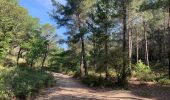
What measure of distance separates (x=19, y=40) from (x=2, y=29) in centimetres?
2170

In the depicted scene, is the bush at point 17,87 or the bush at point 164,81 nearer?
the bush at point 17,87

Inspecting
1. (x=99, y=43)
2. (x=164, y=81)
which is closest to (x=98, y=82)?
(x=99, y=43)

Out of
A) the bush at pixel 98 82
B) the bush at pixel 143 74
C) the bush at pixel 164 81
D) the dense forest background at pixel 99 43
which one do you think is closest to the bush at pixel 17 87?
the dense forest background at pixel 99 43

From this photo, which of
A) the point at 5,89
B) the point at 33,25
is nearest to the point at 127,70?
the point at 5,89

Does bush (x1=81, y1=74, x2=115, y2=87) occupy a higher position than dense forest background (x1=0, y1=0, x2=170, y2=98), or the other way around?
dense forest background (x1=0, y1=0, x2=170, y2=98)

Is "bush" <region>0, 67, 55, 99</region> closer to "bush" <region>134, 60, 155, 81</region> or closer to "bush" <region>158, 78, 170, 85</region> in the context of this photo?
"bush" <region>134, 60, 155, 81</region>

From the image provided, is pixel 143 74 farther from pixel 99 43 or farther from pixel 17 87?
pixel 17 87

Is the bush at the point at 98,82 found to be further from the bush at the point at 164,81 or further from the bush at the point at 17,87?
the bush at the point at 17,87

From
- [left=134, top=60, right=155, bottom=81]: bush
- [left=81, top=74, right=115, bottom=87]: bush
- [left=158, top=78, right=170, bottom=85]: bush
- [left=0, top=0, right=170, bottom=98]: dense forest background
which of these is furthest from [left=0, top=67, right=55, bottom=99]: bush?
[left=158, top=78, right=170, bottom=85]: bush

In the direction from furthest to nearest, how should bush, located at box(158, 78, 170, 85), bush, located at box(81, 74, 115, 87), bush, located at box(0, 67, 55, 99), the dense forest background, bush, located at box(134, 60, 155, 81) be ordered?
bush, located at box(134, 60, 155, 81), bush, located at box(158, 78, 170, 85), bush, located at box(81, 74, 115, 87), the dense forest background, bush, located at box(0, 67, 55, 99)

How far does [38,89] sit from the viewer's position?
64.1 ft

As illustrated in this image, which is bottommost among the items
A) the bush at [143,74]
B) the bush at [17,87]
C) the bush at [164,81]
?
the bush at [17,87]

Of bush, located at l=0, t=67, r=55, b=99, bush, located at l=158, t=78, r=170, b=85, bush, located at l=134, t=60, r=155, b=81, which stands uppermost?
bush, located at l=134, t=60, r=155, b=81

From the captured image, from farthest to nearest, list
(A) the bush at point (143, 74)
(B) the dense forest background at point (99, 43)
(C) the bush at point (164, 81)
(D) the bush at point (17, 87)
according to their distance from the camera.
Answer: (A) the bush at point (143, 74) → (C) the bush at point (164, 81) → (B) the dense forest background at point (99, 43) → (D) the bush at point (17, 87)
